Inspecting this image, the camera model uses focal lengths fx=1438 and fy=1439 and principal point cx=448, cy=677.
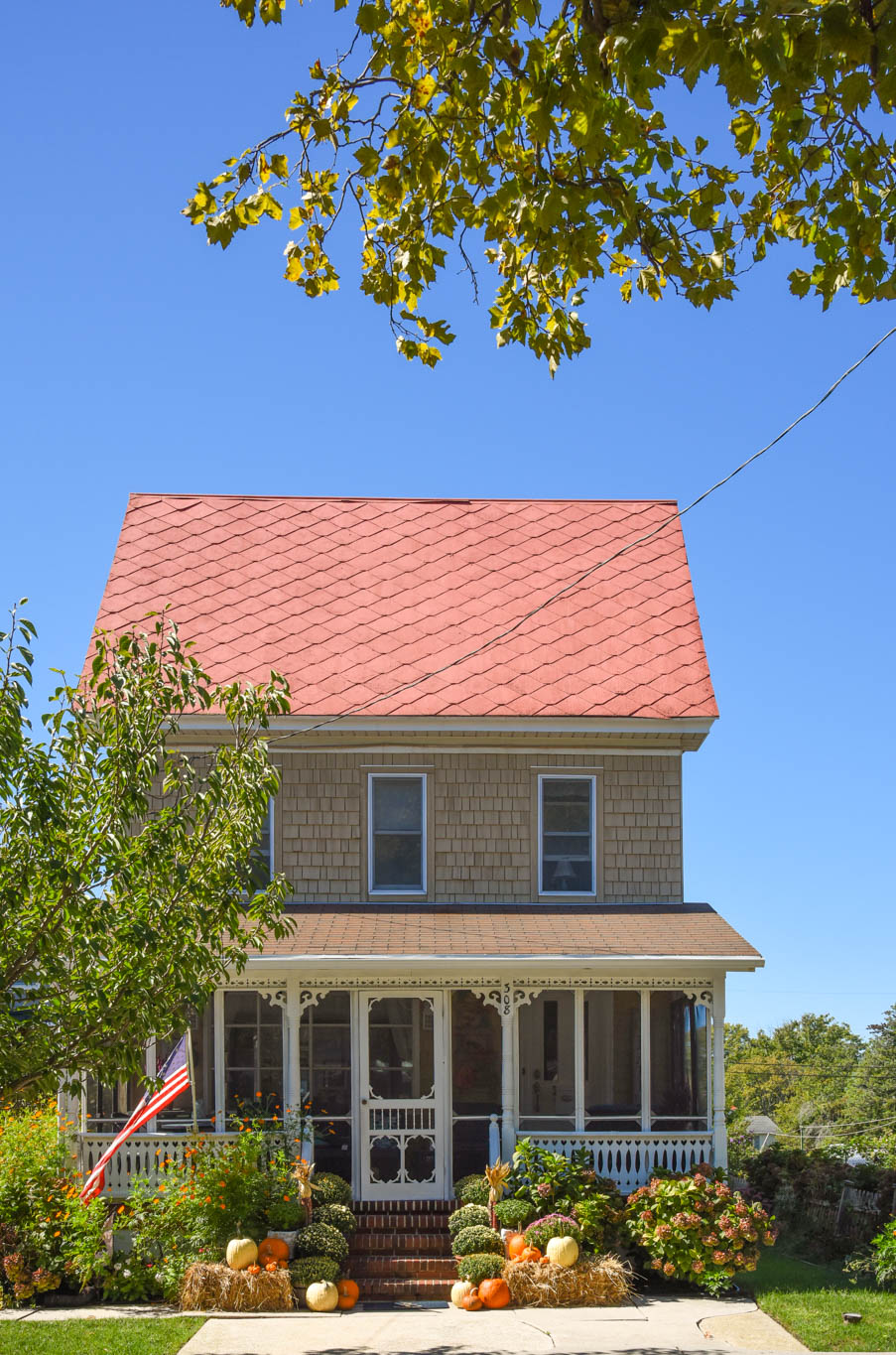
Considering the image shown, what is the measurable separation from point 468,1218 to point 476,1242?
0.34 metres

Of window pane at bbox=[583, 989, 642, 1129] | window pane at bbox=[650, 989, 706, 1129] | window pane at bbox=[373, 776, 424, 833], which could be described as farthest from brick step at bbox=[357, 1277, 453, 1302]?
window pane at bbox=[373, 776, 424, 833]

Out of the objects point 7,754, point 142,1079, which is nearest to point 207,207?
point 7,754

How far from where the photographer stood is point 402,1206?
51.1 feet

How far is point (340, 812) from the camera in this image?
17.9m

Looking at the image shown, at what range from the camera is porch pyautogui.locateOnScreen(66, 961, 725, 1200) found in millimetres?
15406

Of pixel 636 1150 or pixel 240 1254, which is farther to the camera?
pixel 636 1150

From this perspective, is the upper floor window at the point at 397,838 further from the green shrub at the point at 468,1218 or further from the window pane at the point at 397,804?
the green shrub at the point at 468,1218

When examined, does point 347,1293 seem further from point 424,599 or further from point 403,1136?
point 424,599

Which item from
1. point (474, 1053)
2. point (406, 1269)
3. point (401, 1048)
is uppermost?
point (401, 1048)

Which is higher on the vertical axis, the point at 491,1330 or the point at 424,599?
the point at 424,599

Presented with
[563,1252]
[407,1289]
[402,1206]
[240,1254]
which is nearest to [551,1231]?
[563,1252]

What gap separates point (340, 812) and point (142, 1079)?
7.00 metres

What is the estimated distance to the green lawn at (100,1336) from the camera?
11469mm

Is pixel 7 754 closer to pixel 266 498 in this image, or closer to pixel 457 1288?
pixel 457 1288
